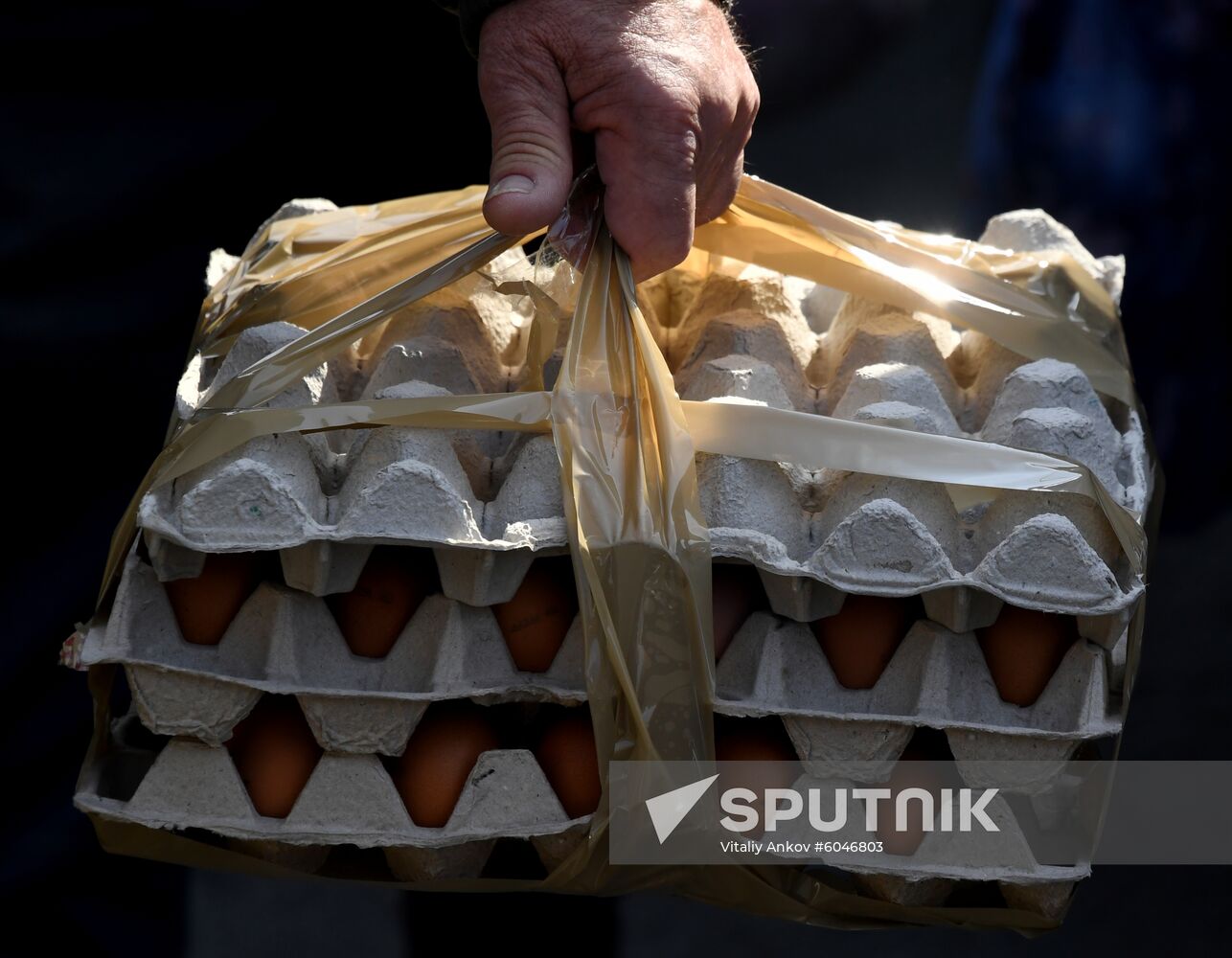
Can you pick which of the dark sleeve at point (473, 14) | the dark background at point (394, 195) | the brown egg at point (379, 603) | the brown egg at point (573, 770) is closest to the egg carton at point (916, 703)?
the brown egg at point (573, 770)

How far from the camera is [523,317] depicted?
4.72ft

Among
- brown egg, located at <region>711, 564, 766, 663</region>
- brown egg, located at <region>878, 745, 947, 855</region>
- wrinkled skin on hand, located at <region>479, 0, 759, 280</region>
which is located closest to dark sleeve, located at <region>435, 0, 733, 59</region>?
wrinkled skin on hand, located at <region>479, 0, 759, 280</region>

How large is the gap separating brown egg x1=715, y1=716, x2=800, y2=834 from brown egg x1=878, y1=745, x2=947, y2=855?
0.08 m

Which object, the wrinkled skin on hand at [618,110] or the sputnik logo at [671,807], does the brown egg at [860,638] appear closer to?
the sputnik logo at [671,807]

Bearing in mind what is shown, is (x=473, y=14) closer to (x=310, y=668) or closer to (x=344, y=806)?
(x=310, y=668)

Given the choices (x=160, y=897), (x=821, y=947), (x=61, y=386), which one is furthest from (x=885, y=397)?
(x=821, y=947)

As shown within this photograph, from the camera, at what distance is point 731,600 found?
3.77ft

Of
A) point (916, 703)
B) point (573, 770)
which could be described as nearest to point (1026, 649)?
point (916, 703)

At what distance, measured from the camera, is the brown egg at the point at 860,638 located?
113 centimetres

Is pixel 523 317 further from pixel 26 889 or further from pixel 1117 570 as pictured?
pixel 26 889

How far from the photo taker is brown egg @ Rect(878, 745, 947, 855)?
113 cm

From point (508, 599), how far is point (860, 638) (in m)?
0.31

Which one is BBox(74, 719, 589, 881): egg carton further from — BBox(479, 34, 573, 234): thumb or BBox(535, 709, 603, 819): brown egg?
BBox(479, 34, 573, 234): thumb

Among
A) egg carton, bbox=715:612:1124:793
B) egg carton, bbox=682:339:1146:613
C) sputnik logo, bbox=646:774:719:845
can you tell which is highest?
egg carton, bbox=682:339:1146:613
